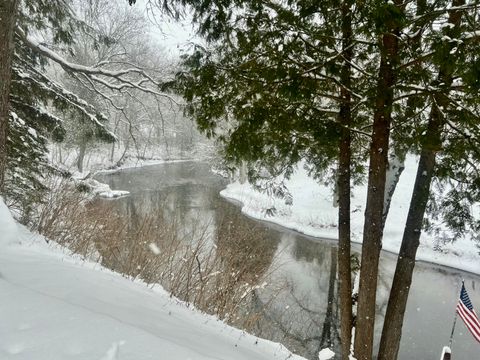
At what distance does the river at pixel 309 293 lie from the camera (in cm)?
813

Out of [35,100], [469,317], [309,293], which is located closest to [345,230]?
[469,317]

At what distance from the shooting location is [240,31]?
4.19m

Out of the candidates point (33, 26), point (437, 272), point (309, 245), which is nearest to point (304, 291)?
point (309, 245)

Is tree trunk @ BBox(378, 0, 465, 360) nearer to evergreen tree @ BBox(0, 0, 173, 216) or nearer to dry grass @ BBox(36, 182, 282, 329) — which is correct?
dry grass @ BBox(36, 182, 282, 329)

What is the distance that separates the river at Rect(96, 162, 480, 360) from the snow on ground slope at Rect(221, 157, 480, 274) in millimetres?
960

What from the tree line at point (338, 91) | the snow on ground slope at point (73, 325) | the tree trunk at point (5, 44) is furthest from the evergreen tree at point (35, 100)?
the snow on ground slope at point (73, 325)

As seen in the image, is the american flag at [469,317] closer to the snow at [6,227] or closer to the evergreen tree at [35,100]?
the evergreen tree at [35,100]

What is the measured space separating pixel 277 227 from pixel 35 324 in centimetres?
1736

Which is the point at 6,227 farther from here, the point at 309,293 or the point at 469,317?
the point at 309,293

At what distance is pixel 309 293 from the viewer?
1085 cm

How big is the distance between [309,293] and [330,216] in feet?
33.1

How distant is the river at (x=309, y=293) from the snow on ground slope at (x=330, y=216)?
960 millimetres

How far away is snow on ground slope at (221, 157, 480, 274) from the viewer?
15707 mm

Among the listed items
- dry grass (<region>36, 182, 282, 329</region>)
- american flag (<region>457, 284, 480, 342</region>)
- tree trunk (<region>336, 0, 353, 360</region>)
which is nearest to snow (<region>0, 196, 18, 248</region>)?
dry grass (<region>36, 182, 282, 329</region>)
